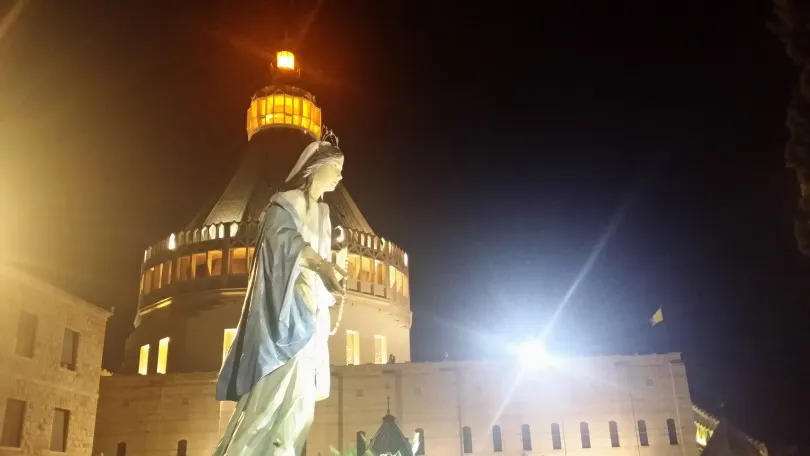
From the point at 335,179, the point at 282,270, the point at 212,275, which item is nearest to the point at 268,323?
the point at 282,270

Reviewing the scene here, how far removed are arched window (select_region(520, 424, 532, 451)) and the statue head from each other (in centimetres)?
3101

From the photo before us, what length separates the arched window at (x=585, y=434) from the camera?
3328cm

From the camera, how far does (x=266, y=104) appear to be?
46.3 m

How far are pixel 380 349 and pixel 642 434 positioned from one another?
14.8 m

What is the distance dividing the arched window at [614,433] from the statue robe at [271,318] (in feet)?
106

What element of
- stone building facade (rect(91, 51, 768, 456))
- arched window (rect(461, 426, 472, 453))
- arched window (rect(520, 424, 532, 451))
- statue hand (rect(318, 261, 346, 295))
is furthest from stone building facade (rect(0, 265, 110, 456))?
statue hand (rect(318, 261, 346, 295))

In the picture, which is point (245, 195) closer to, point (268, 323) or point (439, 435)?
point (439, 435)

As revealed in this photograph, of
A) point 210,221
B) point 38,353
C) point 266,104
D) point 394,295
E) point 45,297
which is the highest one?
point 266,104

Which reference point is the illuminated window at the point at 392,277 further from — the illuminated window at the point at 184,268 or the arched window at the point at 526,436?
the arched window at the point at 526,436

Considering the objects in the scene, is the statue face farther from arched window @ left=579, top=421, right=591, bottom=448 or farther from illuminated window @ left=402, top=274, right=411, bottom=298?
illuminated window @ left=402, top=274, right=411, bottom=298

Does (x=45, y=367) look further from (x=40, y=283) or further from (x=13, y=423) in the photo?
(x=40, y=283)

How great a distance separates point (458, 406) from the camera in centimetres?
3381

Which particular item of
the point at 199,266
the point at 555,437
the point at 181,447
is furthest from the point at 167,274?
the point at 555,437

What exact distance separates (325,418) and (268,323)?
3078cm
